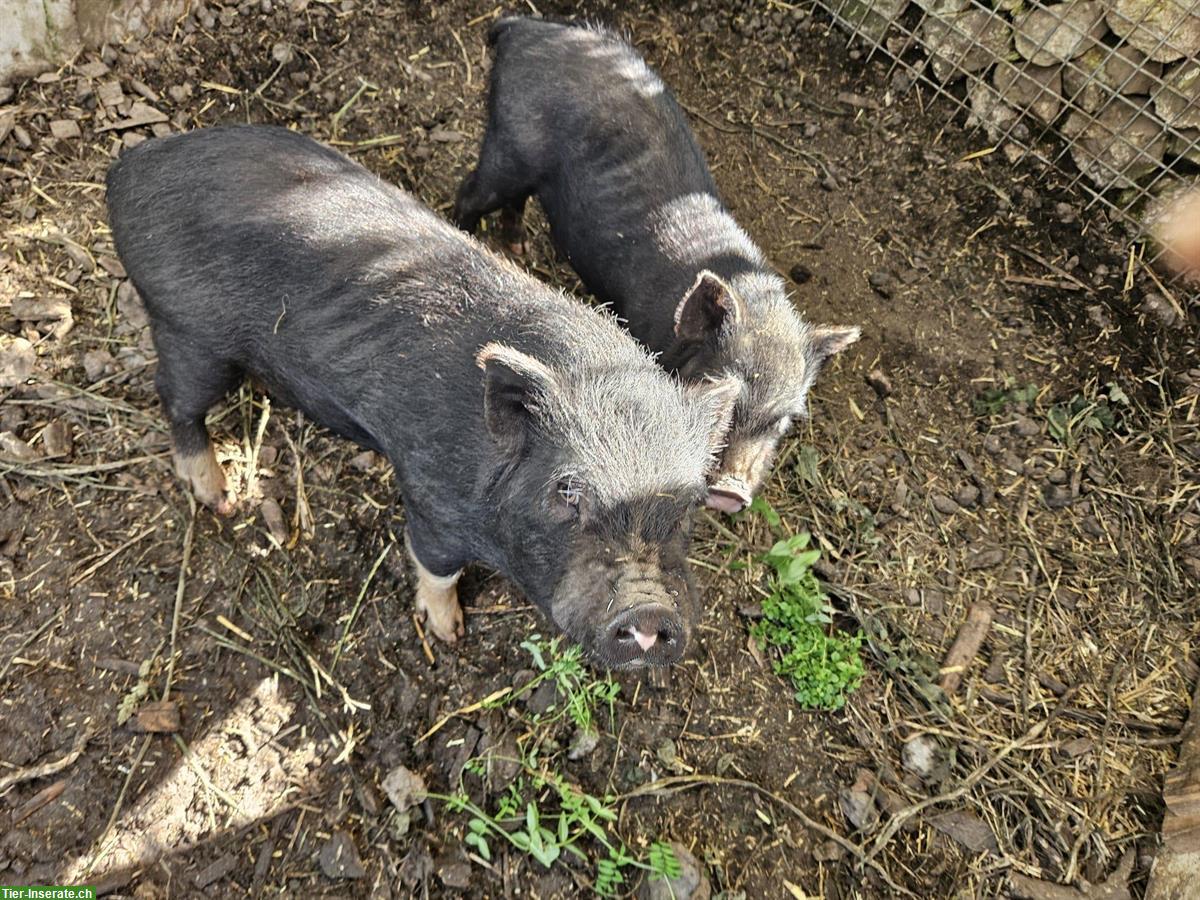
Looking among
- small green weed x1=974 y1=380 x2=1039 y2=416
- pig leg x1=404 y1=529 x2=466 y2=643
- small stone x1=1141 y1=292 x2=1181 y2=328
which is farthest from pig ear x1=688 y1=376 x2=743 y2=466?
small stone x1=1141 y1=292 x2=1181 y2=328

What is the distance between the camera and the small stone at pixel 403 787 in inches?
137

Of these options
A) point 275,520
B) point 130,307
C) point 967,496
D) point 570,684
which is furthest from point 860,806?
point 130,307

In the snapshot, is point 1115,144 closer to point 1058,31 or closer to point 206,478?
point 1058,31

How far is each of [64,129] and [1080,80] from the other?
6439mm

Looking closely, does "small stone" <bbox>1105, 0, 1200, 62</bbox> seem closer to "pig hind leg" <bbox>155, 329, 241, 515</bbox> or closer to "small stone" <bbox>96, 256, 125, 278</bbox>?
"pig hind leg" <bbox>155, 329, 241, 515</bbox>

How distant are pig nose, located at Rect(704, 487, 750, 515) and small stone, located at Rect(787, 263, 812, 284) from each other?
2.20 m

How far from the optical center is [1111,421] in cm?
512

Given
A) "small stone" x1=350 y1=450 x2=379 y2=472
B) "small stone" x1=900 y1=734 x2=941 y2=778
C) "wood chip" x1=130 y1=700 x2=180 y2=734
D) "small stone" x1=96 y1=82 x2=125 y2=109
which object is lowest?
"wood chip" x1=130 y1=700 x2=180 y2=734

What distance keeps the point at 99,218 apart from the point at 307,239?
2.24 meters

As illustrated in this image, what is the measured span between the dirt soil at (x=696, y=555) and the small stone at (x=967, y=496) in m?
0.01

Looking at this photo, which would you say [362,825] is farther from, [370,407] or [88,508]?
[88,508]

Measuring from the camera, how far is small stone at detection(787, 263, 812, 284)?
5.47m

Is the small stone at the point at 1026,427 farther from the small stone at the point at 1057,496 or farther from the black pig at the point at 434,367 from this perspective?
the black pig at the point at 434,367

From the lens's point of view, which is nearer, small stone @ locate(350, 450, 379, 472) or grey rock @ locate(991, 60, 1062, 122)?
small stone @ locate(350, 450, 379, 472)
